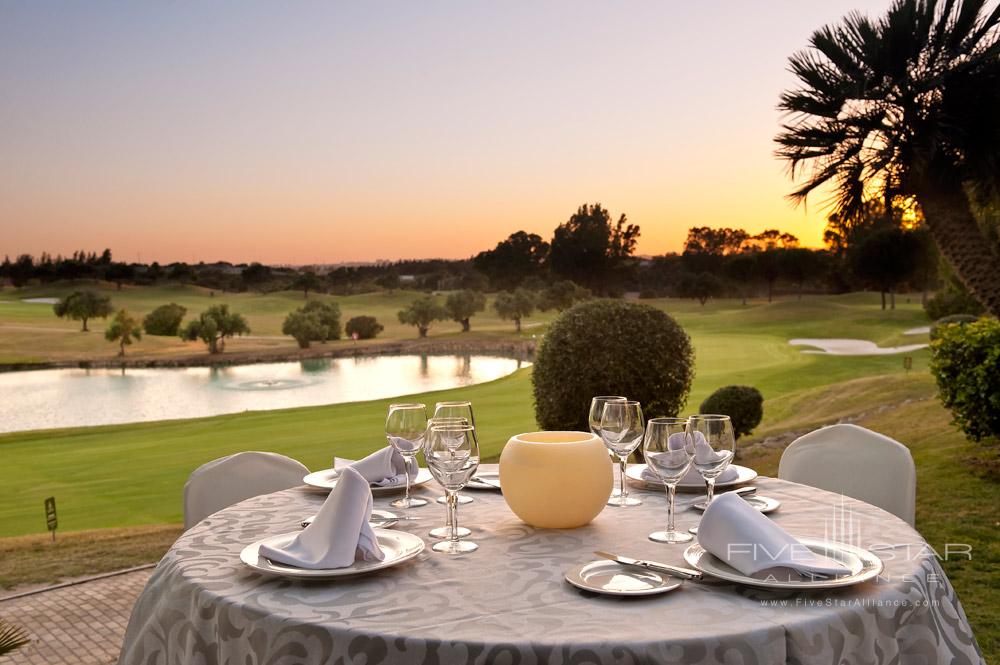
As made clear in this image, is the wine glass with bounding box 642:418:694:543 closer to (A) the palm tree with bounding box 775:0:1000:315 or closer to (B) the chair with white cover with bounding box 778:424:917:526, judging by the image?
(B) the chair with white cover with bounding box 778:424:917:526

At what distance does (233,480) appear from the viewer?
2775 mm

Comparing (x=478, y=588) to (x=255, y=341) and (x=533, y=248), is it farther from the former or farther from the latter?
(x=533, y=248)

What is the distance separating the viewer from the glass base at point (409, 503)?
2.06 meters

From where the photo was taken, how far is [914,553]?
1.52 metres

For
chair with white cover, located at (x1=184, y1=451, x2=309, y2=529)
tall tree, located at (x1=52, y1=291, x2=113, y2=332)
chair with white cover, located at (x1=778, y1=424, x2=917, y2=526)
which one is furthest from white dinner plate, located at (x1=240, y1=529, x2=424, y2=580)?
tall tree, located at (x1=52, y1=291, x2=113, y2=332)

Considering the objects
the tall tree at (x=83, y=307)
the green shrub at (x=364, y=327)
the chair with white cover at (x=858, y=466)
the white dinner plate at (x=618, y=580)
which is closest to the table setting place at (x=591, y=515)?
the white dinner plate at (x=618, y=580)

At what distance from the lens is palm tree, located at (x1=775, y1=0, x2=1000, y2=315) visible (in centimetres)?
684

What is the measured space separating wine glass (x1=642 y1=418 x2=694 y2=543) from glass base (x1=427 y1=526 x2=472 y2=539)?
1.38ft

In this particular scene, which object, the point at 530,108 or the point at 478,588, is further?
the point at 530,108

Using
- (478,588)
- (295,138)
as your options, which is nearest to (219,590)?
(478,588)

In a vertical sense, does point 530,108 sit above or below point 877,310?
above

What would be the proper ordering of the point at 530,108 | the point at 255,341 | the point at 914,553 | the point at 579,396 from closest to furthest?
the point at 914,553, the point at 579,396, the point at 530,108, the point at 255,341

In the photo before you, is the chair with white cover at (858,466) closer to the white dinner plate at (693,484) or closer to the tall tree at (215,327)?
the white dinner plate at (693,484)

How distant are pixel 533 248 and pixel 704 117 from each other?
1794 centimetres
